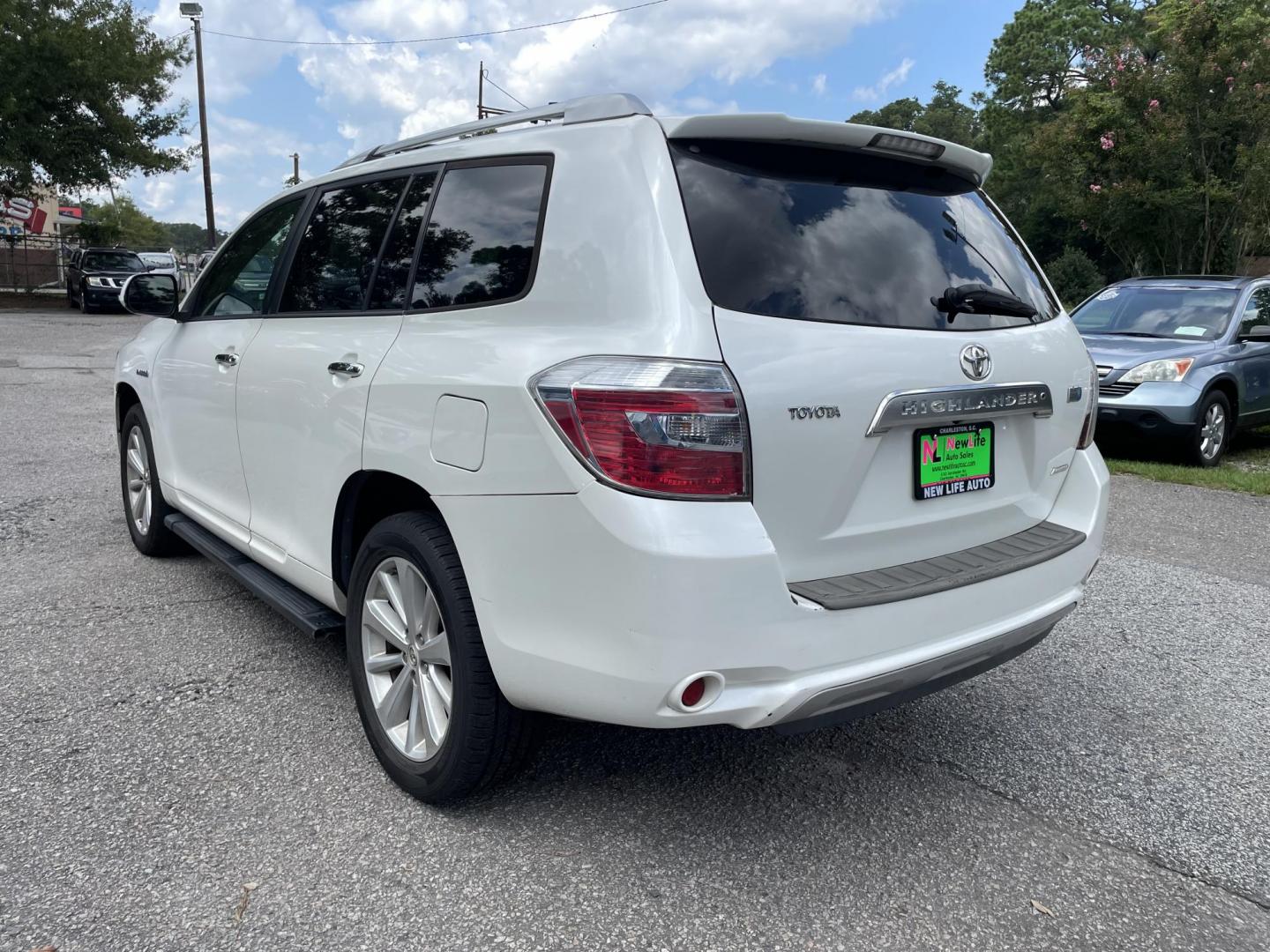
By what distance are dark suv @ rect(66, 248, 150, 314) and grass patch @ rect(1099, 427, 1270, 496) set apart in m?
25.1

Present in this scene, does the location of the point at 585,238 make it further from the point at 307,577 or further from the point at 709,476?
the point at 307,577

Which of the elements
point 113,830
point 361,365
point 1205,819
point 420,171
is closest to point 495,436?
point 361,365

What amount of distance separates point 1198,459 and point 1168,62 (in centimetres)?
1212

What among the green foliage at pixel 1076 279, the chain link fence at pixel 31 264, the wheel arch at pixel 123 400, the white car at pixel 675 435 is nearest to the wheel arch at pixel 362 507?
the white car at pixel 675 435

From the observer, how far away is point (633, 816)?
9.25 ft

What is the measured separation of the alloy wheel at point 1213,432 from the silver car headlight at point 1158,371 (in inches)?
17.3

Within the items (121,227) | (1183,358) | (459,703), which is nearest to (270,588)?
(459,703)

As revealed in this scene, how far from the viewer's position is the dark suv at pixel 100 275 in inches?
1054

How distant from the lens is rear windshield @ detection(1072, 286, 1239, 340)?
9.44 metres

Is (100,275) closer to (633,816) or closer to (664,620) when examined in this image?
(633,816)

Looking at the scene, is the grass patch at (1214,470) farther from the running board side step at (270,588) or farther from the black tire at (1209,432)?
the running board side step at (270,588)

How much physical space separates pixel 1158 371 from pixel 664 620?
26.1ft

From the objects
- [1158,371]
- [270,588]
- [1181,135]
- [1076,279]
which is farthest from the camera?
[1076,279]

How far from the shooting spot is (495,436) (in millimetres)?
2412
